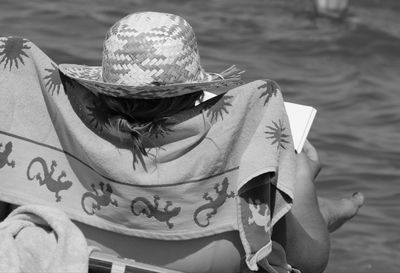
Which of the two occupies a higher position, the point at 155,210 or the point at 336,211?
the point at 155,210

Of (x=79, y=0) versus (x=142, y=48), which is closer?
(x=142, y=48)

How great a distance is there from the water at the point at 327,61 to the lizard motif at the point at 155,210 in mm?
1997

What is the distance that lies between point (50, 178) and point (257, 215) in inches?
22.0

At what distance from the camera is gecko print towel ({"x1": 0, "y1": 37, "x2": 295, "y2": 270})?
261 cm

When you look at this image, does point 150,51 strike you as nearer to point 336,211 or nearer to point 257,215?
point 257,215

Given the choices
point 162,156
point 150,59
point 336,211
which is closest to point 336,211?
point 336,211

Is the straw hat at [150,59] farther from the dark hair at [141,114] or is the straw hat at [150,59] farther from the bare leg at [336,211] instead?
the bare leg at [336,211]

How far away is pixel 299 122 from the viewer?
10.2 feet

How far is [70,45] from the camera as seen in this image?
22.4 ft

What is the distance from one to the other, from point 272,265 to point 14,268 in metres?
0.77

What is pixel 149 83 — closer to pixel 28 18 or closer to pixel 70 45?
pixel 70 45

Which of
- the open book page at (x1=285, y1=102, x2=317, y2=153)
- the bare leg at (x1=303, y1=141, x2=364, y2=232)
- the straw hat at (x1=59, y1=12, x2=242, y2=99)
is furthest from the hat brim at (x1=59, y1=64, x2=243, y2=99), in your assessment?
the bare leg at (x1=303, y1=141, x2=364, y2=232)

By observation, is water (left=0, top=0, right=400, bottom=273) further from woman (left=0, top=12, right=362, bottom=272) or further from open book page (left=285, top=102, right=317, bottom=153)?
woman (left=0, top=12, right=362, bottom=272)

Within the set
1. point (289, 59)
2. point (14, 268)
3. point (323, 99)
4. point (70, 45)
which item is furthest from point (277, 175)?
point (289, 59)
